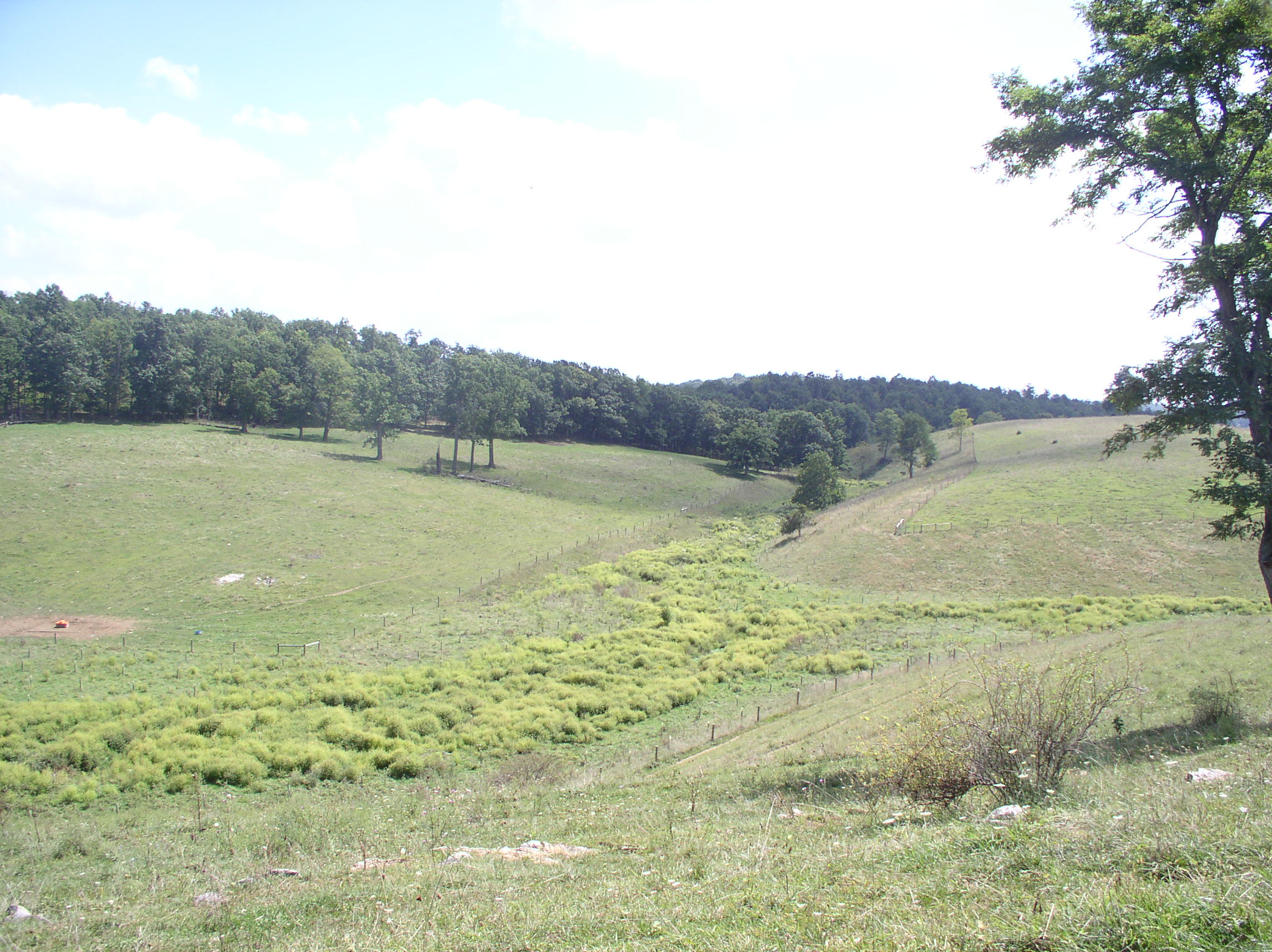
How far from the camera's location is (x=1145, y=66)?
Result: 43.4 ft

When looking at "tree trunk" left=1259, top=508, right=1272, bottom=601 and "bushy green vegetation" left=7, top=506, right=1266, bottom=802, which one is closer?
"tree trunk" left=1259, top=508, right=1272, bottom=601

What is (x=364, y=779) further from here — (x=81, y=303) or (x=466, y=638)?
(x=81, y=303)

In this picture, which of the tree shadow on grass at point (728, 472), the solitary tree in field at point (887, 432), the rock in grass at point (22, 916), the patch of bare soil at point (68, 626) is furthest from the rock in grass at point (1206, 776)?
the solitary tree in field at point (887, 432)

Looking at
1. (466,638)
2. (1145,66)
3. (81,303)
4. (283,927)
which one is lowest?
(466,638)

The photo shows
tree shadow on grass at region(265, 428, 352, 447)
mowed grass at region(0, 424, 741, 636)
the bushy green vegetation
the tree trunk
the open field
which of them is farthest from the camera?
tree shadow on grass at region(265, 428, 352, 447)

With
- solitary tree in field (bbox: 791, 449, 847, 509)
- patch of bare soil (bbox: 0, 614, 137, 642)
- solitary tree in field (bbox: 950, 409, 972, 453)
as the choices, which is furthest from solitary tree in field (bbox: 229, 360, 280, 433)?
solitary tree in field (bbox: 950, 409, 972, 453)

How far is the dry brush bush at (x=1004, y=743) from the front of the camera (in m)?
8.12

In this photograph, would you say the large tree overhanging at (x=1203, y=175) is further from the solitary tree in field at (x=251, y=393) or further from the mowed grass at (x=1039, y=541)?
the solitary tree in field at (x=251, y=393)

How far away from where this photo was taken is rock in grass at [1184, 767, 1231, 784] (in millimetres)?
8109

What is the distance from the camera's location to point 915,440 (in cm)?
9575

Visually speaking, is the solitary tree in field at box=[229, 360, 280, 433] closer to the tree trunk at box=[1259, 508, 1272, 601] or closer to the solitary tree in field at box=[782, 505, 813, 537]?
the solitary tree in field at box=[782, 505, 813, 537]

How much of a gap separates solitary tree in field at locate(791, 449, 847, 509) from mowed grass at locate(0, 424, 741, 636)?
15058mm

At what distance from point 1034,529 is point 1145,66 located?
3836 centimetres

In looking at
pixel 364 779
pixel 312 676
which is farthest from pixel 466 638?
pixel 364 779
